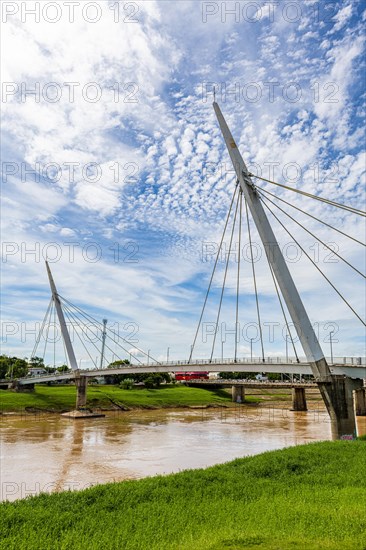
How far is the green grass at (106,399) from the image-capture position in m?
59.5

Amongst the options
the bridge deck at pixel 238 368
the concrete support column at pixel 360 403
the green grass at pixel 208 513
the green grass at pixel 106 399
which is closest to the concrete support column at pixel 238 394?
the green grass at pixel 106 399

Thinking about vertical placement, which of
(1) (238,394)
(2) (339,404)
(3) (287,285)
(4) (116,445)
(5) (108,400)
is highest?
(3) (287,285)

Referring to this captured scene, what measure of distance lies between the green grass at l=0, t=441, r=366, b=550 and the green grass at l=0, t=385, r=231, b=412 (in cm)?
4842

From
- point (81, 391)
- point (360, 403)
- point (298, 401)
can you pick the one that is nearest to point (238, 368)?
point (81, 391)

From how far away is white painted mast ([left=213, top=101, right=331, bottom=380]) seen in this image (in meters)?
25.8

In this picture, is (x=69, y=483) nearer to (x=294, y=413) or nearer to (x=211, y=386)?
(x=294, y=413)

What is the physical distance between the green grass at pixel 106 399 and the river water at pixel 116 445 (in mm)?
5223

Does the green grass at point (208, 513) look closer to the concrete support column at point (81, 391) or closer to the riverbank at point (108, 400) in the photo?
the concrete support column at point (81, 391)

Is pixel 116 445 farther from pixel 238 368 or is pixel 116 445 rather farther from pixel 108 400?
pixel 108 400

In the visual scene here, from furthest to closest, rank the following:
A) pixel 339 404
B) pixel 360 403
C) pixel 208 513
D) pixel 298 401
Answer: pixel 298 401
pixel 360 403
pixel 339 404
pixel 208 513

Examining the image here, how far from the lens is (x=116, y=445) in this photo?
3275cm

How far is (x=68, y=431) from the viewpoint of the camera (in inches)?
1647

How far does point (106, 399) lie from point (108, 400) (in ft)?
1.22

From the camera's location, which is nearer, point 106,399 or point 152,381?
point 106,399
